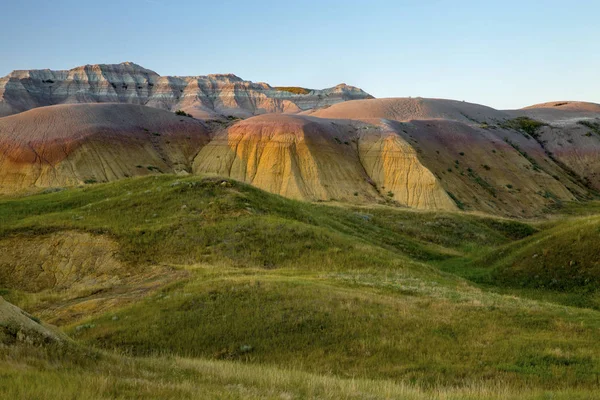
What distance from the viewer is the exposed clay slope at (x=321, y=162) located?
6975 centimetres

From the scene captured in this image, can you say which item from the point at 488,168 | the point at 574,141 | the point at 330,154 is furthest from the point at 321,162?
the point at 574,141

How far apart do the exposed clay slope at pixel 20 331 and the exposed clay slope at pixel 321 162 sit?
186 feet

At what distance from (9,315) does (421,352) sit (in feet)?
29.0

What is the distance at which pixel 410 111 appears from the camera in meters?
109

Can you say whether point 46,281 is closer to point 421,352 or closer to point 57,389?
point 421,352

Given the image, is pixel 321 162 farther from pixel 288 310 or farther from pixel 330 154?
pixel 288 310

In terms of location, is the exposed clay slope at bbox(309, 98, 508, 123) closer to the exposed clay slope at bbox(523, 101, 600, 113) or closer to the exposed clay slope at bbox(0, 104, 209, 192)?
the exposed clay slope at bbox(523, 101, 600, 113)

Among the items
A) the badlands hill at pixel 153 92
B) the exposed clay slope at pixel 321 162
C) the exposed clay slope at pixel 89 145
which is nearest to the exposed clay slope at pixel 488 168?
the exposed clay slope at pixel 321 162

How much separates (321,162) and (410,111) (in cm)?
4172

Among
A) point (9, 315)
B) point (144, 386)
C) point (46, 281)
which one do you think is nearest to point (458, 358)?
point (144, 386)

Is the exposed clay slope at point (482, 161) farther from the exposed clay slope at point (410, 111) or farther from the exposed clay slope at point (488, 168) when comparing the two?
the exposed clay slope at point (410, 111)

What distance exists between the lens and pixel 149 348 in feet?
48.5

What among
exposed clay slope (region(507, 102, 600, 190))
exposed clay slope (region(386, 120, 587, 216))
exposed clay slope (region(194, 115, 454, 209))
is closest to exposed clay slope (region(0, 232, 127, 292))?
exposed clay slope (region(194, 115, 454, 209))

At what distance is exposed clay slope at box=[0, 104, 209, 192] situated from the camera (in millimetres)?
67688
